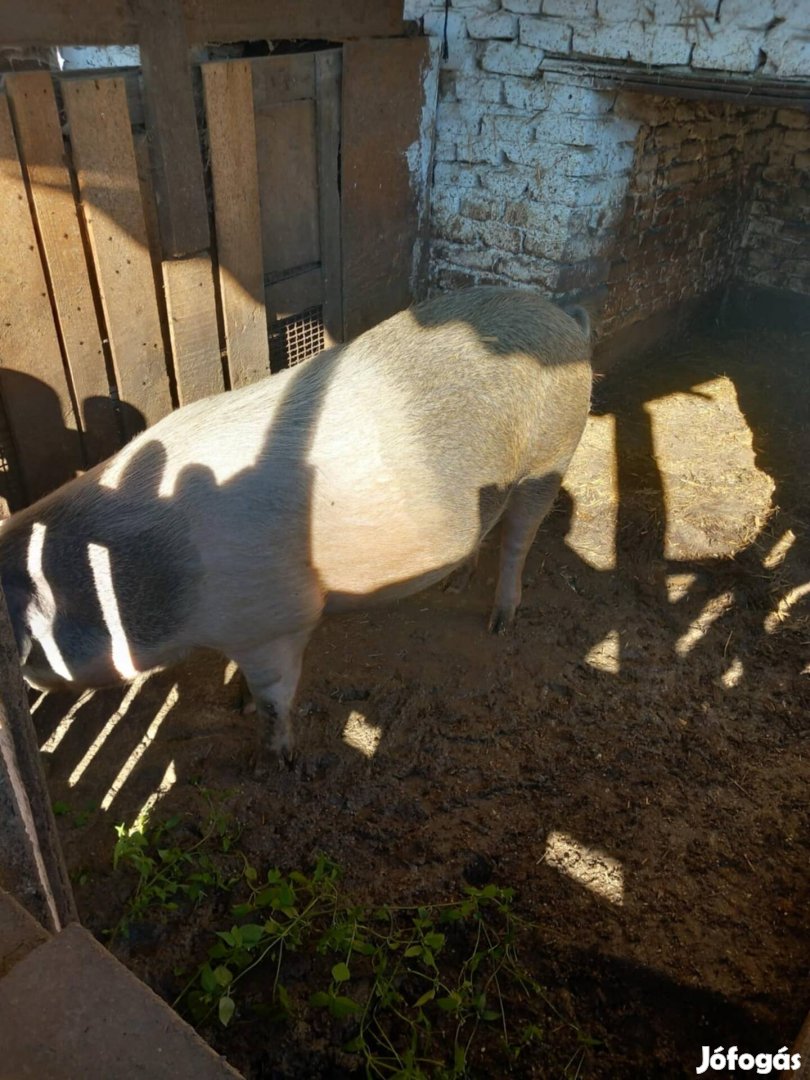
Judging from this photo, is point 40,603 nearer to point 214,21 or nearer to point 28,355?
point 28,355

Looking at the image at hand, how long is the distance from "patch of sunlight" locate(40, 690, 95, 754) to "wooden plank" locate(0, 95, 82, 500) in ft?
3.12

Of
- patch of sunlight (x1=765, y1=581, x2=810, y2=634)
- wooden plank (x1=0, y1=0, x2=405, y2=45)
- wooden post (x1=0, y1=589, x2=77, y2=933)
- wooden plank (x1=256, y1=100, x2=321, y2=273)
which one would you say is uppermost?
wooden plank (x1=0, y1=0, x2=405, y2=45)

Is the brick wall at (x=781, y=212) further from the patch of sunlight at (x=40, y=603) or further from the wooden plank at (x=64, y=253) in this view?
the patch of sunlight at (x=40, y=603)

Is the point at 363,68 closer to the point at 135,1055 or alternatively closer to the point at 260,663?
the point at 260,663

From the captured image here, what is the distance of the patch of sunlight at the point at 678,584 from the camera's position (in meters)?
3.73

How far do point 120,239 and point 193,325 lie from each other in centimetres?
51

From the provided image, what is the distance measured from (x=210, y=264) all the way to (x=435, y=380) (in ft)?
4.79

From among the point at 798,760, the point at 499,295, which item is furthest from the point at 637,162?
the point at 798,760

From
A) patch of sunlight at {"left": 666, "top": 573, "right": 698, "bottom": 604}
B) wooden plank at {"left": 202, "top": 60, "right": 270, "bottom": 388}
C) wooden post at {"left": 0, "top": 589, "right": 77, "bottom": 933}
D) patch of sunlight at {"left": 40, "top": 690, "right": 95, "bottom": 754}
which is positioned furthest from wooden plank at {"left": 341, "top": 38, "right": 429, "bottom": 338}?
wooden post at {"left": 0, "top": 589, "right": 77, "bottom": 933}

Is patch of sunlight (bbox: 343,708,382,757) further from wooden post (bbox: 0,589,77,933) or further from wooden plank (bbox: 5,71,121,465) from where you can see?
wooden plank (bbox: 5,71,121,465)

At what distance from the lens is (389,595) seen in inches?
113

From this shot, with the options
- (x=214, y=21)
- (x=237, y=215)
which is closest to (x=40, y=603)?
(x=237, y=215)

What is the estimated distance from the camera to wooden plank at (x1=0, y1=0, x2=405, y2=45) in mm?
2803

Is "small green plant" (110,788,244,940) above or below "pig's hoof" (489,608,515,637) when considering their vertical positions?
above
